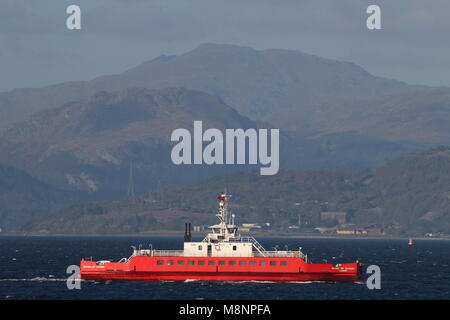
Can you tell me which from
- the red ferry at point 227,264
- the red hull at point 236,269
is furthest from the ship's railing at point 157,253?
the red hull at point 236,269

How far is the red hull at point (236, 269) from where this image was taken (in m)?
135

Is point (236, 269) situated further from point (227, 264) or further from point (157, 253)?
point (157, 253)

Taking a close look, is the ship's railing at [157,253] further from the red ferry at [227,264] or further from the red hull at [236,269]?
the red hull at [236,269]

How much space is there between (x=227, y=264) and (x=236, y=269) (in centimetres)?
133

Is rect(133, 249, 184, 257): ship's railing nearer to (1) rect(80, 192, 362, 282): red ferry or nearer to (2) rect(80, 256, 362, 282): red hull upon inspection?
(1) rect(80, 192, 362, 282): red ferry

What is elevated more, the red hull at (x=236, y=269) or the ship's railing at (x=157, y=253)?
the ship's railing at (x=157, y=253)

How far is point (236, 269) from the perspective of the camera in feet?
445

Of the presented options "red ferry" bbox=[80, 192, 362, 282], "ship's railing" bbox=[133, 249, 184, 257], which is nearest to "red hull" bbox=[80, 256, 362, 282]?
"red ferry" bbox=[80, 192, 362, 282]

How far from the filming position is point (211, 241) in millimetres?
Result: 136875

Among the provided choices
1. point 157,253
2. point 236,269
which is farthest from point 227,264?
point 157,253

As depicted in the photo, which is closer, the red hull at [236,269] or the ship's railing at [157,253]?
the red hull at [236,269]
